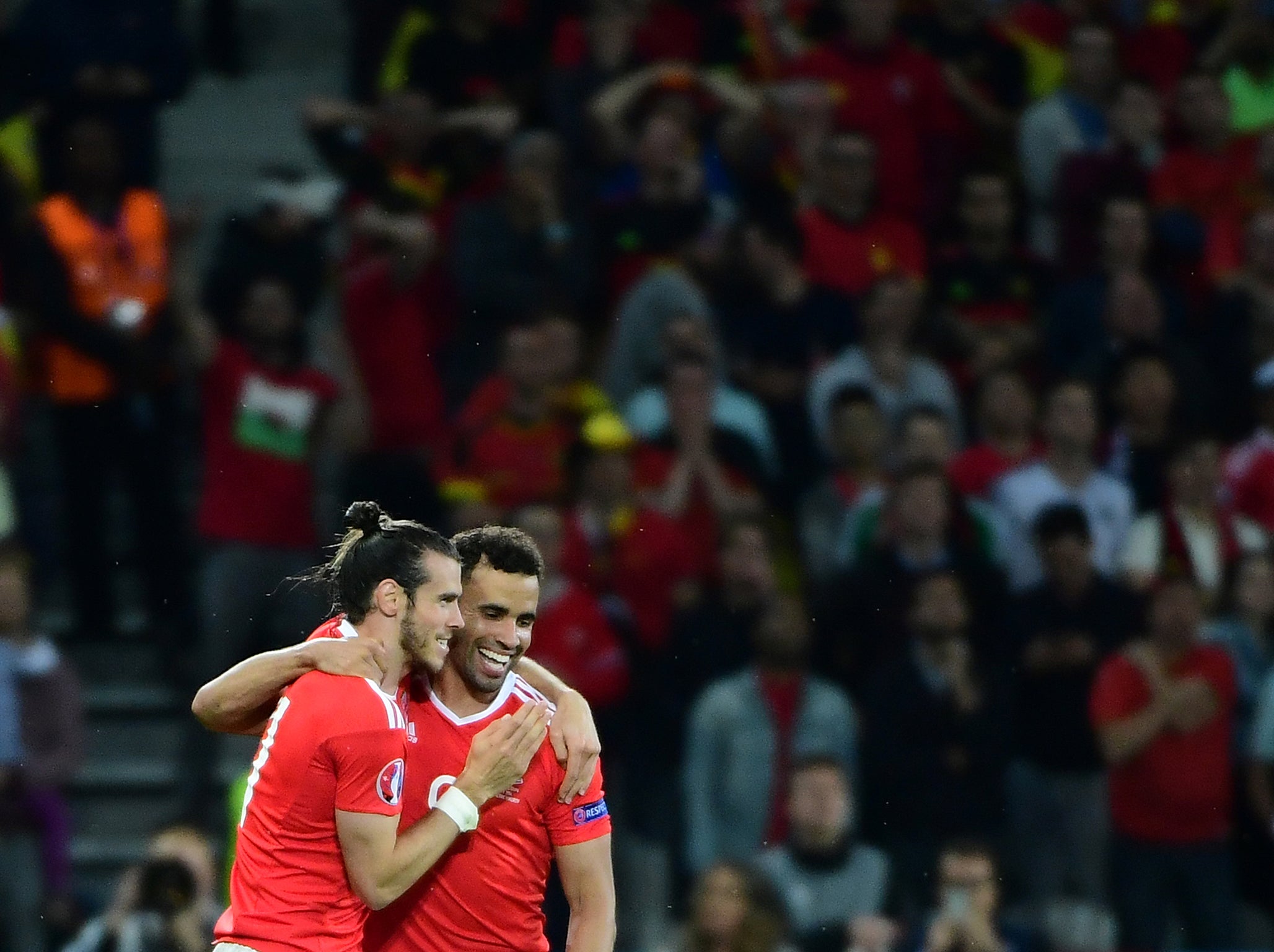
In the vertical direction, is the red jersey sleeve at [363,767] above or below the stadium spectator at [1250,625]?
below

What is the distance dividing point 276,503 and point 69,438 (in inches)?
34.2

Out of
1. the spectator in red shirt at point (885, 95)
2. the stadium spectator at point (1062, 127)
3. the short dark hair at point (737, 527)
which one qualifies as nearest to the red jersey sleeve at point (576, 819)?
the short dark hair at point (737, 527)

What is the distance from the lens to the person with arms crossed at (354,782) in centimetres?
437

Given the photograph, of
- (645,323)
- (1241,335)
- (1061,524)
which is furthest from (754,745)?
(1241,335)

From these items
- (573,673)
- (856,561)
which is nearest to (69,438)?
(573,673)

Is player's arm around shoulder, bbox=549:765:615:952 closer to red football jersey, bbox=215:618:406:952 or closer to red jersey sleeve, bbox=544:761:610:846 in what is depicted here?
red jersey sleeve, bbox=544:761:610:846

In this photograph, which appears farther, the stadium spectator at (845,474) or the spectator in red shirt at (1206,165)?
the spectator in red shirt at (1206,165)

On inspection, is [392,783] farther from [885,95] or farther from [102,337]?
[885,95]

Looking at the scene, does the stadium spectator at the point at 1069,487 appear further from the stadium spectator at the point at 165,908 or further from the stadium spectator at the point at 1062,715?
the stadium spectator at the point at 165,908

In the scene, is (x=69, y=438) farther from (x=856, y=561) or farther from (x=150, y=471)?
(x=856, y=561)

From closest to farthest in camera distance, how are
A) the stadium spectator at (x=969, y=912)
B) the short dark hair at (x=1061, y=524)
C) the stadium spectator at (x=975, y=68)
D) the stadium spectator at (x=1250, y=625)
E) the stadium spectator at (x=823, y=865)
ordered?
the stadium spectator at (x=969, y=912), the stadium spectator at (x=823, y=865), the short dark hair at (x=1061, y=524), the stadium spectator at (x=1250, y=625), the stadium spectator at (x=975, y=68)

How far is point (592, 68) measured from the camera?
946 centimetres

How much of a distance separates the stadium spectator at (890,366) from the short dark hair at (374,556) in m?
4.37

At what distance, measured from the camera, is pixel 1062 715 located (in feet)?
26.6
